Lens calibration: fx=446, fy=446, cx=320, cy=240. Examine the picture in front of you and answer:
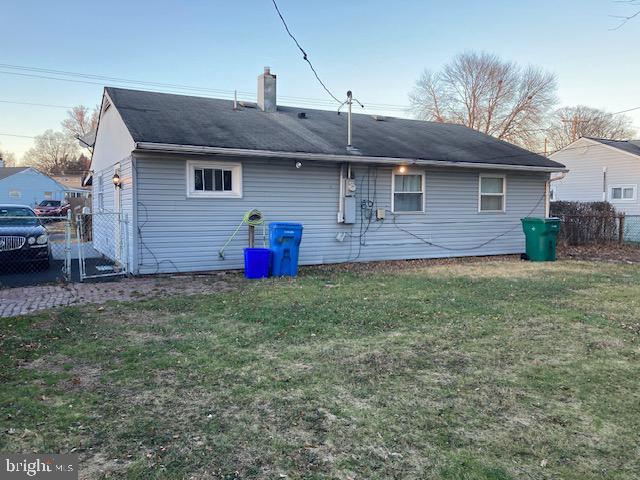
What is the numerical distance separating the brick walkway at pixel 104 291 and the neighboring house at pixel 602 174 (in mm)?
19850

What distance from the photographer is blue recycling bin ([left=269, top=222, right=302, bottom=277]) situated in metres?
9.40

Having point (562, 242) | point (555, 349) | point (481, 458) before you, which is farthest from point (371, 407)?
point (562, 242)

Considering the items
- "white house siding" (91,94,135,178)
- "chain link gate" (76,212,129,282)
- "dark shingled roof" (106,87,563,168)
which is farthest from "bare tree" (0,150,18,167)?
"dark shingled roof" (106,87,563,168)

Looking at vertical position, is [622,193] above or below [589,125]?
below

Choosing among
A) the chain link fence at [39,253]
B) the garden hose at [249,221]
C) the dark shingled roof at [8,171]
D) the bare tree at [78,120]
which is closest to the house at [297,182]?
the garden hose at [249,221]

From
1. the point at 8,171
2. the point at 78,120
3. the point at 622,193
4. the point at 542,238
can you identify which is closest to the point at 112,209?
the point at 542,238

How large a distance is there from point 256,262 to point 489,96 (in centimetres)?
3422

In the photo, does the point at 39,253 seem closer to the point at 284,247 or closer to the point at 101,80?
the point at 284,247

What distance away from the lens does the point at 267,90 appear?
44.5 feet

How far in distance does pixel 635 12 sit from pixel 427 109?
111 feet

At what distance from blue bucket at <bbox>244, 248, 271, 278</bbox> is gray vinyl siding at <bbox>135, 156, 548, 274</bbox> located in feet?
3.30

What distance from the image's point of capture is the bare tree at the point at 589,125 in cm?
4244

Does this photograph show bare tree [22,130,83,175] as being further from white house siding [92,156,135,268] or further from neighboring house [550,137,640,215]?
neighboring house [550,137,640,215]

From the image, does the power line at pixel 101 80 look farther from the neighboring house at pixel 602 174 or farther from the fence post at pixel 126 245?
the fence post at pixel 126 245
